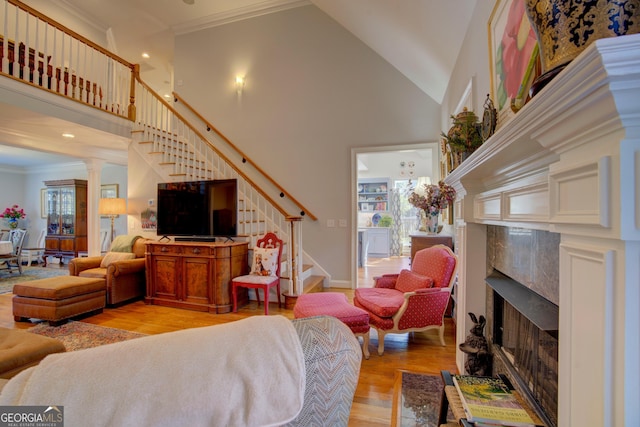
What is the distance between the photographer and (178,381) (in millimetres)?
529

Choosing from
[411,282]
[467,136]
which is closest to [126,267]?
[411,282]

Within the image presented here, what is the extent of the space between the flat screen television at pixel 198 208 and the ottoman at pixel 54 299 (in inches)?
45.0

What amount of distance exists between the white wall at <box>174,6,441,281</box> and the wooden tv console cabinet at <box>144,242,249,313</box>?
1488mm

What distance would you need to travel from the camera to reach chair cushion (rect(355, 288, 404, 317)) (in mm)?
2439

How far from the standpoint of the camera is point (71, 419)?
47cm

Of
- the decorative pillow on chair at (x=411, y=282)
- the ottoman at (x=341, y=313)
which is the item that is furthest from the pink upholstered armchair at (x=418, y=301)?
the ottoman at (x=341, y=313)

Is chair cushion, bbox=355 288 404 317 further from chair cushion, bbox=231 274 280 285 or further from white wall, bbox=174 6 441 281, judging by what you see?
white wall, bbox=174 6 441 281

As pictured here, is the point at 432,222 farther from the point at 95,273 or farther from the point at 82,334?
the point at 95,273

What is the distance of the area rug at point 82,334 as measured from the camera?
2.67 meters

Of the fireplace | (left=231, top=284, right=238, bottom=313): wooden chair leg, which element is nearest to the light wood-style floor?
(left=231, top=284, right=238, bottom=313): wooden chair leg

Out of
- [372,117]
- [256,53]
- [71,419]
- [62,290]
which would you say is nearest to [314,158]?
[372,117]

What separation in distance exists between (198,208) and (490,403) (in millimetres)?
3832

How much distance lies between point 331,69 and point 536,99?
4.46 m

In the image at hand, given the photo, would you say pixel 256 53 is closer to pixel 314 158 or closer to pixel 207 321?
pixel 314 158
